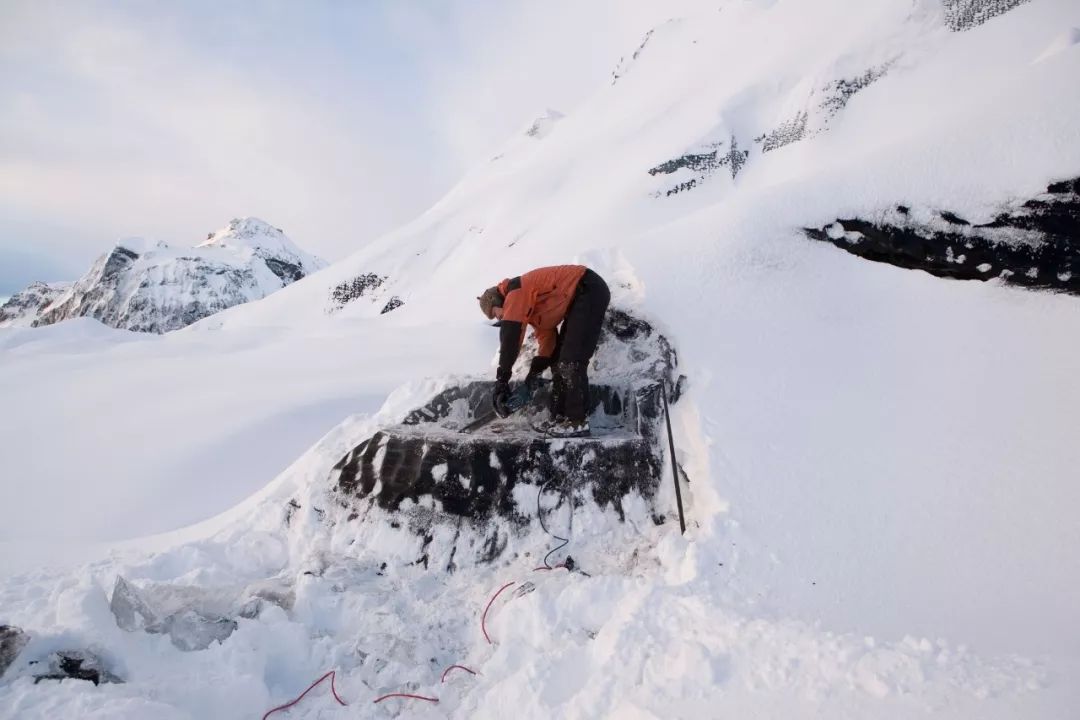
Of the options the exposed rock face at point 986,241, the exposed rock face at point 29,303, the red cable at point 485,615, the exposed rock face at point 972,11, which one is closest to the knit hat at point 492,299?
the red cable at point 485,615

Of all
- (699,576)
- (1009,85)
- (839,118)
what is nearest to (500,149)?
(839,118)

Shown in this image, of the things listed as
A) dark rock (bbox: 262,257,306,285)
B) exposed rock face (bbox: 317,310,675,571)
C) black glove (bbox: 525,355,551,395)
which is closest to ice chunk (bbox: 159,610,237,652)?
exposed rock face (bbox: 317,310,675,571)

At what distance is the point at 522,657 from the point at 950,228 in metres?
4.71

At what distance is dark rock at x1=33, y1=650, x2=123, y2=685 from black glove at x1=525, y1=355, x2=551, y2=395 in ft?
9.81

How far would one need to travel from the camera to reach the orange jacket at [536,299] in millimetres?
3883

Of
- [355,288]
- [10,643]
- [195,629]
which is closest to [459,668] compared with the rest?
[195,629]

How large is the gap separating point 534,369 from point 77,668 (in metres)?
3.16

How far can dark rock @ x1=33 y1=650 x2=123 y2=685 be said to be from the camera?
212 cm

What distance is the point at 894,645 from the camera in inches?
78.1

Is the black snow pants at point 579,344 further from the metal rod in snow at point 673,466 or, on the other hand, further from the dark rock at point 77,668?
the dark rock at point 77,668

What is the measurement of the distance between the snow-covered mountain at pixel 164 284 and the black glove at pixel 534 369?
250 ft

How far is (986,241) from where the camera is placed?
4262 mm

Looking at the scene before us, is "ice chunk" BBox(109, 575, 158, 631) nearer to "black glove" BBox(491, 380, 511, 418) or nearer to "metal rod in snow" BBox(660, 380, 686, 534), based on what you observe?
"black glove" BBox(491, 380, 511, 418)

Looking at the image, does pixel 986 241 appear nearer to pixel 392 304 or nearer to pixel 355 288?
pixel 392 304
